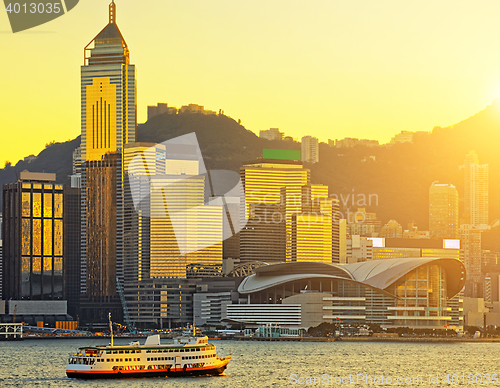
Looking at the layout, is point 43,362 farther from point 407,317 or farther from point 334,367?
point 407,317

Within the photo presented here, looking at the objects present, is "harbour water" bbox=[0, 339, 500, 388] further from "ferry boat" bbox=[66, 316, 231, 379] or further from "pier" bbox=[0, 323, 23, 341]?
"pier" bbox=[0, 323, 23, 341]

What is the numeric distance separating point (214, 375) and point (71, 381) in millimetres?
13190

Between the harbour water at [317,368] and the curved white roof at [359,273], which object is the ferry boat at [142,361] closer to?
the harbour water at [317,368]

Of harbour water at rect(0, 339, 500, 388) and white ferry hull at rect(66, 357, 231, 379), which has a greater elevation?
white ferry hull at rect(66, 357, 231, 379)

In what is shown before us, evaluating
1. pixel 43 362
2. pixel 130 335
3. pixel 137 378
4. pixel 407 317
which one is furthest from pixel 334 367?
pixel 130 335

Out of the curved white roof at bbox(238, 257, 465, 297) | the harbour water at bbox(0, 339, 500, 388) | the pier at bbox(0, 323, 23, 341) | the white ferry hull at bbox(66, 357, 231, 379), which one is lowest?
the pier at bbox(0, 323, 23, 341)

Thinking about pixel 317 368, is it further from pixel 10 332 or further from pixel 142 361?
pixel 10 332

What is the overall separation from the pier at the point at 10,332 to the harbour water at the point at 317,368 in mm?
41063

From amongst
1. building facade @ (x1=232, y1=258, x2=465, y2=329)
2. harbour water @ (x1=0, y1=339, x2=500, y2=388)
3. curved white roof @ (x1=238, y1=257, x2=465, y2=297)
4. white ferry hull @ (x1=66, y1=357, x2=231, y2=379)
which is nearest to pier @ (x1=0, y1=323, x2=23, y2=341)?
harbour water @ (x1=0, y1=339, x2=500, y2=388)

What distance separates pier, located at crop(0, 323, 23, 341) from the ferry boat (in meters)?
103

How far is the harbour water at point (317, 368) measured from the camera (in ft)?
271

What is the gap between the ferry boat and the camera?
266ft

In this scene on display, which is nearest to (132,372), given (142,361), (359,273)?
(142,361)

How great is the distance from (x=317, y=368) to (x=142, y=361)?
22970 mm
